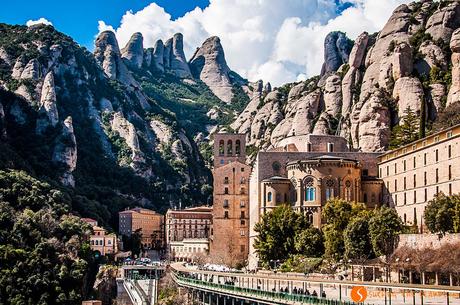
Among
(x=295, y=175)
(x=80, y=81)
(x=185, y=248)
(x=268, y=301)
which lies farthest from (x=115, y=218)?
(x=268, y=301)

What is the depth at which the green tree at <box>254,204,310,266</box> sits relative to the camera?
3314 inches

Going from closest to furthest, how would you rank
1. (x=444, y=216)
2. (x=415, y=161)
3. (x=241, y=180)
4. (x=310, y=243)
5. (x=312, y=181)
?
(x=444, y=216), (x=415, y=161), (x=310, y=243), (x=312, y=181), (x=241, y=180)

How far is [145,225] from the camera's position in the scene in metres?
164

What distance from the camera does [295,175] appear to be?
90812 mm

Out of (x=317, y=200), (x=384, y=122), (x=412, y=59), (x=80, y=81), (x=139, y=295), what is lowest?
(x=139, y=295)

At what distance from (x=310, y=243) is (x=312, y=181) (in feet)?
35.6

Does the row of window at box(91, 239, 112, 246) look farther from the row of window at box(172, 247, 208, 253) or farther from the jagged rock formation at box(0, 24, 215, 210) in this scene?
the jagged rock formation at box(0, 24, 215, 210)

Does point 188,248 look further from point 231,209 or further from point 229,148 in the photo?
point 231,209

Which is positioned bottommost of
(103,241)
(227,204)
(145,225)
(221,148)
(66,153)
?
(103,241)

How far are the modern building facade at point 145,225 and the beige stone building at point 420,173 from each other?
7874 centimetres

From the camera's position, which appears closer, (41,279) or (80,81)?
(41,279)

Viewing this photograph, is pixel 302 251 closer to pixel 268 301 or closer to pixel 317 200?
pixel 317 200

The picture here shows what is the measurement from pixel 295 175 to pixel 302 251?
40.2 ft

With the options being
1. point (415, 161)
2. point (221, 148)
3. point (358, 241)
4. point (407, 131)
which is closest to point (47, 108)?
point (221, 148)
